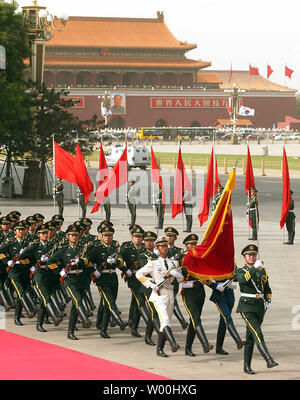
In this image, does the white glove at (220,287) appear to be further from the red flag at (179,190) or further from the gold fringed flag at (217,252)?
the red flag at (179,190)

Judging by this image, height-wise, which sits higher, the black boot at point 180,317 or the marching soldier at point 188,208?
the marching soldier at point 188,208

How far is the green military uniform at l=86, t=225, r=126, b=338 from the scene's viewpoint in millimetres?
12172

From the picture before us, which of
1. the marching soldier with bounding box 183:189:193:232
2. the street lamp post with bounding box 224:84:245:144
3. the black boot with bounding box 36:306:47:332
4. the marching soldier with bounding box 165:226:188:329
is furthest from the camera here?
the street lamp post with bounding box 224:84:245:144

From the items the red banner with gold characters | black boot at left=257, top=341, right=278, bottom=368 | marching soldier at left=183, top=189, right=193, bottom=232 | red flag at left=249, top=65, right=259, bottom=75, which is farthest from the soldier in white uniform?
red flag at left=249, top=65, right=259, bottom=75

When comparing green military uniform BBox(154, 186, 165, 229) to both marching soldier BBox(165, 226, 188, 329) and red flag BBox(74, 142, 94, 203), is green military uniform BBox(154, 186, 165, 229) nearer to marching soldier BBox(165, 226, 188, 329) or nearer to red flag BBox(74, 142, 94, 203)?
red flag BBox(74, 142, 94, 203)

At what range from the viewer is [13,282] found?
43.6 ft

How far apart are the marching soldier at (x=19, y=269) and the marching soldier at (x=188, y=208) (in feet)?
36.0

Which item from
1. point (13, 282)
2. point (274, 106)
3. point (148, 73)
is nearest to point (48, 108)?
point (13, 282)

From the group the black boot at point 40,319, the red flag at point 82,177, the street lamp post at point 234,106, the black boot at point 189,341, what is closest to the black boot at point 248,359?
the black boot at point 189,341

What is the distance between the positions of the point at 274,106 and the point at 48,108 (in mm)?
69943

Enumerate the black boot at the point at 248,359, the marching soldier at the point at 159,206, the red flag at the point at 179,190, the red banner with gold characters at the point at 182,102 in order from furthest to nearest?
the red banner with gold characters at the point at 182,102 → the marching soldier at the point at 159,206 → the red flag at the point at 179,190 → the black boot at the point at 248,359

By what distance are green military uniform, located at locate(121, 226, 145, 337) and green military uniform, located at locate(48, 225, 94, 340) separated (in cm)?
50

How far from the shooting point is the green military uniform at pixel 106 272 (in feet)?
39.9

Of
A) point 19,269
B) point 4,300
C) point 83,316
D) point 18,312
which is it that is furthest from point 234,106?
point 83,316
